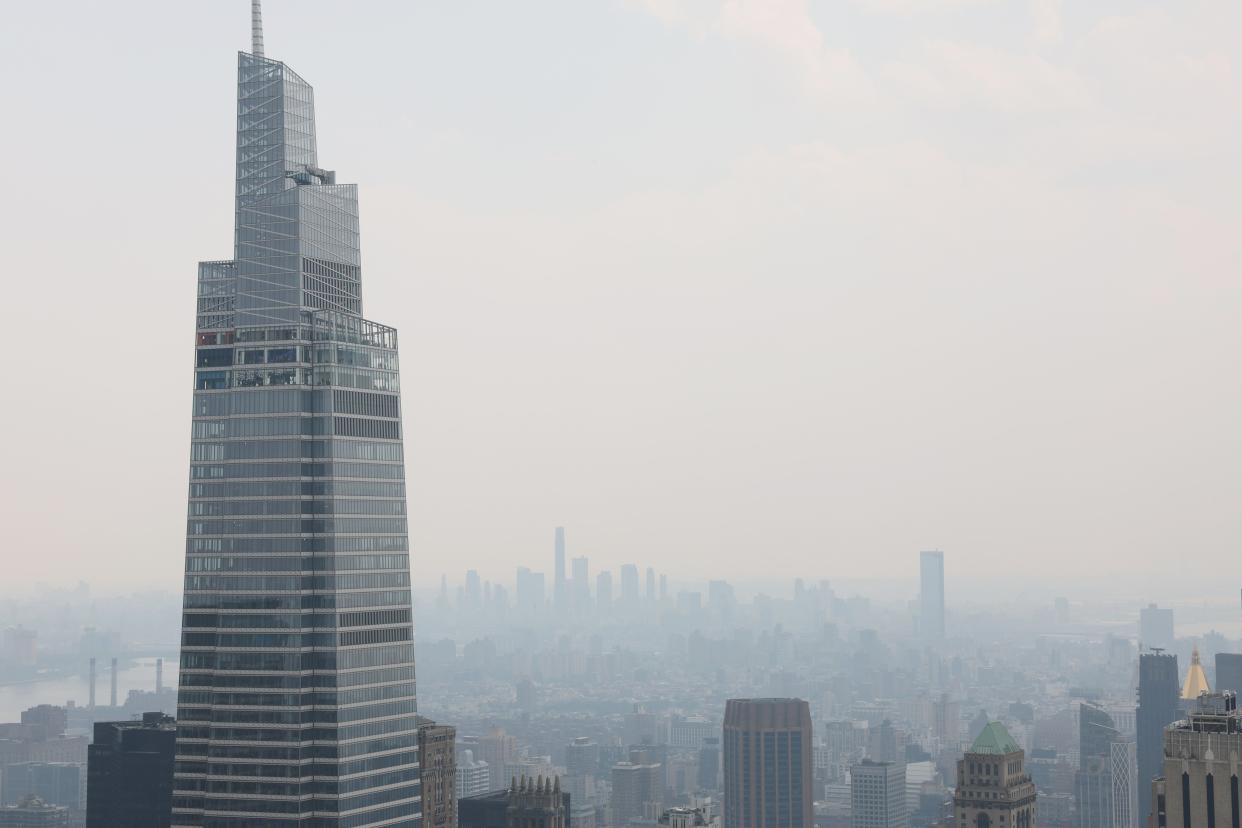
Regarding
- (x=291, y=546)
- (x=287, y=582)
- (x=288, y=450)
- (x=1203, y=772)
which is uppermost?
(x=288, y=450)

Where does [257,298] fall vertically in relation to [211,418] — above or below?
above

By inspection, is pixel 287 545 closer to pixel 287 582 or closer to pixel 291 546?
pixel 291 546

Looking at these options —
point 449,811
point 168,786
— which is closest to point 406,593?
point 449,811

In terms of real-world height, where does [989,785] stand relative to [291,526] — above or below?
below

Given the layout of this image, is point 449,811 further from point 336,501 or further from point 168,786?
point 336,501

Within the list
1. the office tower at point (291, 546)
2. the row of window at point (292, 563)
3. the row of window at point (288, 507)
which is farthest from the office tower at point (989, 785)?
the row of window at point (288, 507)

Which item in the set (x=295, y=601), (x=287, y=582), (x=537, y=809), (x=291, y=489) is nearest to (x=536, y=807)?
(x=537, y=809)
